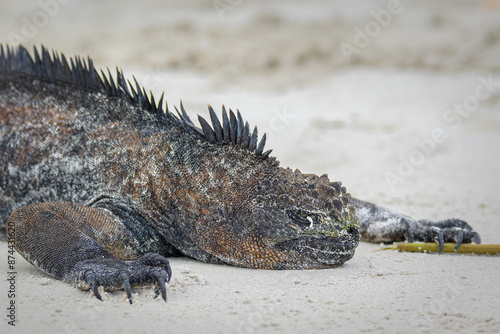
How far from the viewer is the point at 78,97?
5043mm

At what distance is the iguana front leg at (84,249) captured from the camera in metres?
3.51

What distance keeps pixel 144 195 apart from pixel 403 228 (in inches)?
90.9

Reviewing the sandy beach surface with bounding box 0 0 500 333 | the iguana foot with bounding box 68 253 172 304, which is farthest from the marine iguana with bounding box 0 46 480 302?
the sandy beach surface with bounding box 0 0 500 333

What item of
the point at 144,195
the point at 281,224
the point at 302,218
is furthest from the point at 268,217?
the point at 144,195

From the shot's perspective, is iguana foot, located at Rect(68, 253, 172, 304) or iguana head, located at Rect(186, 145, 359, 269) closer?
iguana foot, located at Rect(68, 253, 172, 304)

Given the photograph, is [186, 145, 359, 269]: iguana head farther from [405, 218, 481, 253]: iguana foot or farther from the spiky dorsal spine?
[405, 218, 481, 253]: iguana foot

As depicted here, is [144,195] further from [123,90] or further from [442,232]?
[442,232]

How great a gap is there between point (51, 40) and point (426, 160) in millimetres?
11625

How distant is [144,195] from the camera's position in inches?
177

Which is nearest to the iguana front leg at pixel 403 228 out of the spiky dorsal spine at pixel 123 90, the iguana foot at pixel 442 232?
the iguana foot at pixel 442 232

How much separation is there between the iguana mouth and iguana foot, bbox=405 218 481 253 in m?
1.11

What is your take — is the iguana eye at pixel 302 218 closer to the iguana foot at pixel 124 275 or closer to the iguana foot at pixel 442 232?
the iguana foot at pixel 124 275

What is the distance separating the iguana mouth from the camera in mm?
4062

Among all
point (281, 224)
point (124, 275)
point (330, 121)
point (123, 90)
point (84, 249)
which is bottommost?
point (124, 275)
